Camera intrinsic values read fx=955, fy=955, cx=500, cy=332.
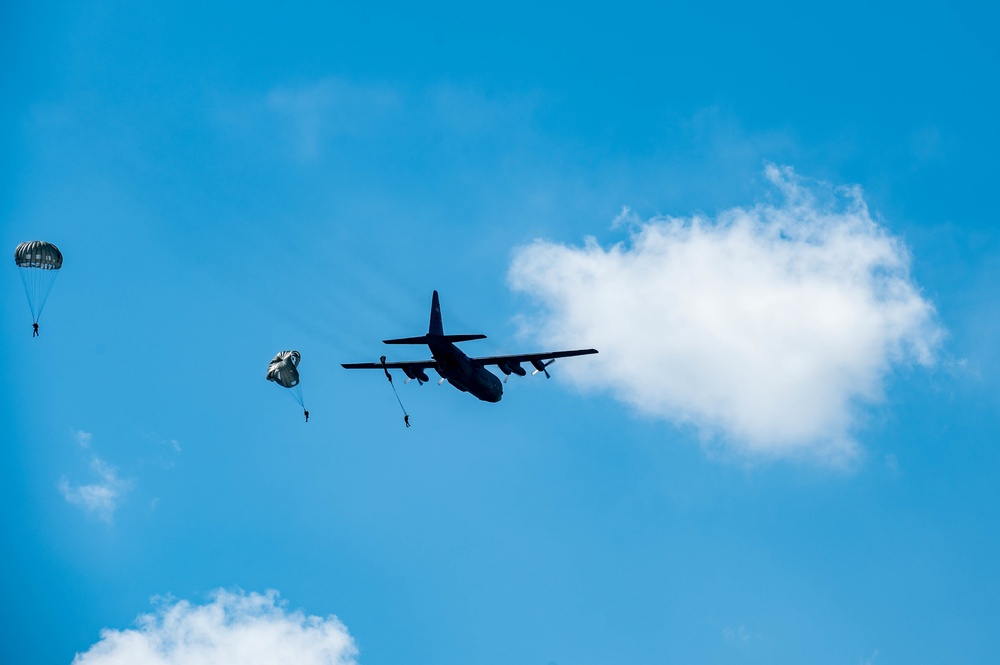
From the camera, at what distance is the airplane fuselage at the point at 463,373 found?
77.0m

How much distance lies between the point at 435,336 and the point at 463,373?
19.5ft

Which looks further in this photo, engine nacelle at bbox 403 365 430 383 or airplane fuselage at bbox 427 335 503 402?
engine nacelle at bbox 403 365 430 383

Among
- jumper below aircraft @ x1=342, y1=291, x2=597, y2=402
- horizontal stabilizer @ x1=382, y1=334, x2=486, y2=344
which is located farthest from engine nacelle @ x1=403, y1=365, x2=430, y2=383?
horizontal stabilizer @ x1=382, y1=334, x2=486, y2=344

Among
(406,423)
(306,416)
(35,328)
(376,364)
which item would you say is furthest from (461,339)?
(35,328)

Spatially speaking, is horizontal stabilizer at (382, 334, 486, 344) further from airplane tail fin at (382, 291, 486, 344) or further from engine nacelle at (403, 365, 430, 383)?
engine nacelle at (403, 365, 430, 383)

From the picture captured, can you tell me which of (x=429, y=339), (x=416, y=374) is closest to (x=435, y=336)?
(x=429, y=339)

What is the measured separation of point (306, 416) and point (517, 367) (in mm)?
19754

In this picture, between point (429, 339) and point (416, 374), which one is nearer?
point (429, 339)

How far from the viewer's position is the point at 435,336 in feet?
247

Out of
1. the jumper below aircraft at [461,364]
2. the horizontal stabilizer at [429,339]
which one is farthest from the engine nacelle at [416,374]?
the horizontal stabilizer at [429,339]

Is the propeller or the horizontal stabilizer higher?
the propeller

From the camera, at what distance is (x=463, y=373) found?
3147 inches

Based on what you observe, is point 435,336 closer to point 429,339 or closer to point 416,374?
point 429,339

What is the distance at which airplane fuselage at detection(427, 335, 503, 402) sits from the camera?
76963 mm
